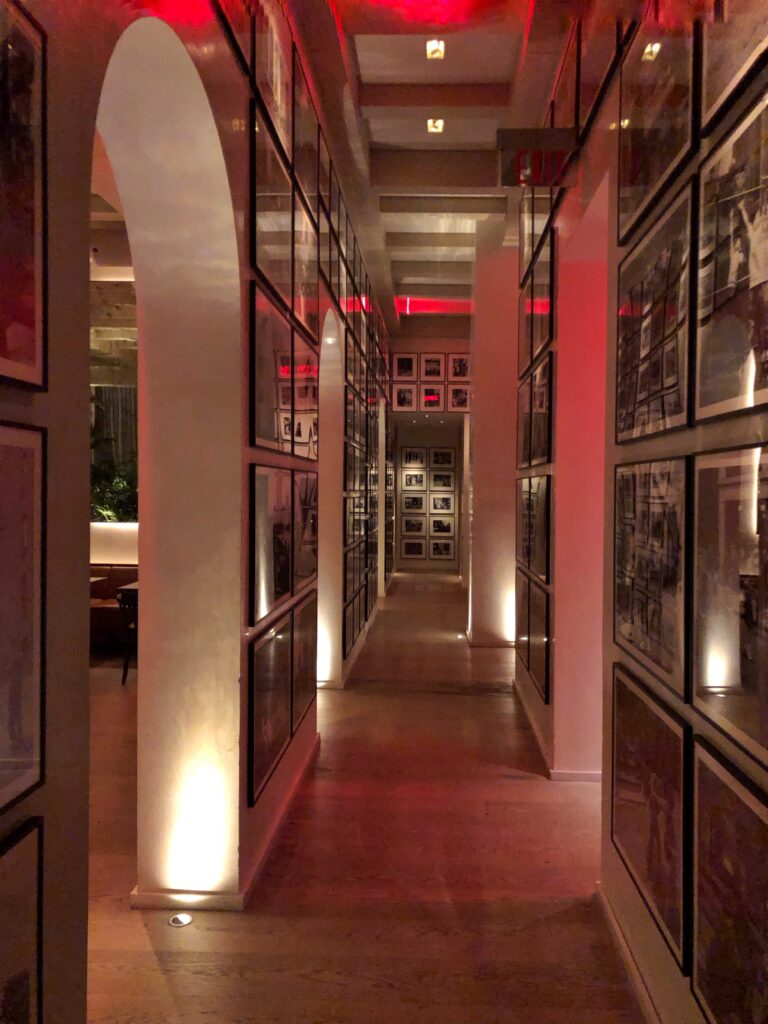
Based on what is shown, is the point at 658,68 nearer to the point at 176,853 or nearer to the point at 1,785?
the point at 1,785

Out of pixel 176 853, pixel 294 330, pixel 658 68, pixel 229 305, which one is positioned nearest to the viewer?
pixel 658 68

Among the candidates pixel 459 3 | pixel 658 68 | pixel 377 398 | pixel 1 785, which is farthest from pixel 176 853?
pixel 377 398

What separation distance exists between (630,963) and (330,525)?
14.9 ft

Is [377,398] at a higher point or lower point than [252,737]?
higher

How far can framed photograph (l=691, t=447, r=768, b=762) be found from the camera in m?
1.59

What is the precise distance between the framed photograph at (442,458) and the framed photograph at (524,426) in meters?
11.0

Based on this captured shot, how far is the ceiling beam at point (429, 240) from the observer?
8.27 metres

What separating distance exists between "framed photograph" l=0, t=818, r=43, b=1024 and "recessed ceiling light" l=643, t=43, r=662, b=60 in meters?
2.77

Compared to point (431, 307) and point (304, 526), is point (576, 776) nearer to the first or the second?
point (304, 526)

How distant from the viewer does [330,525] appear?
671cm

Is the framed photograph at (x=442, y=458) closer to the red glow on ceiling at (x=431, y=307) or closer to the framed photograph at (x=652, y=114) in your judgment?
the red glow on ceiling at (x=431, y=307)

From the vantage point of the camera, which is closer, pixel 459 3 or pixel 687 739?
pixel 687 739

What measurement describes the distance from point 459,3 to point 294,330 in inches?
76.2

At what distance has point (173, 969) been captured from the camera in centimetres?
268
